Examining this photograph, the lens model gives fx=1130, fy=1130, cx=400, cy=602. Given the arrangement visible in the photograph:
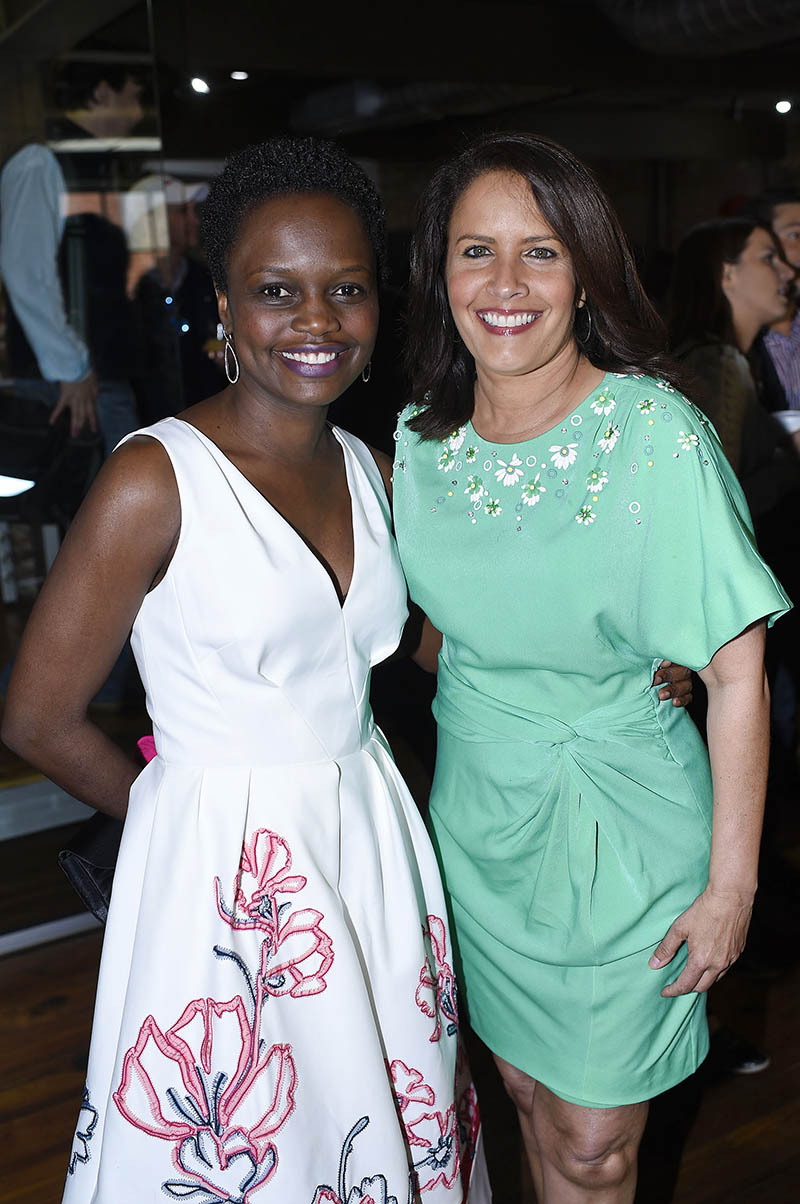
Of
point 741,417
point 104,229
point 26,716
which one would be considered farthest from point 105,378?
point 26,716

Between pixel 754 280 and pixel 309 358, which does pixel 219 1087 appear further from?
pixel 754 280

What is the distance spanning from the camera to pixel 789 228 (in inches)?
153

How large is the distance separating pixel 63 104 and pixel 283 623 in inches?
100

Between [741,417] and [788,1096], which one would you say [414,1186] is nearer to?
[788,1096]

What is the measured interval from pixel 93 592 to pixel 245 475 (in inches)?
10.7

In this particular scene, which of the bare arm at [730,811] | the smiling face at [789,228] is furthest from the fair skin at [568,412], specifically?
the smiling face at [789,228]

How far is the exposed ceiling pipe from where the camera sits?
3.62 m

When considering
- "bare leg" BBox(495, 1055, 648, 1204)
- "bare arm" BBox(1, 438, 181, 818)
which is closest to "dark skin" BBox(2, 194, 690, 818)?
"bare arm" BBox(1, 438, 181, 818)

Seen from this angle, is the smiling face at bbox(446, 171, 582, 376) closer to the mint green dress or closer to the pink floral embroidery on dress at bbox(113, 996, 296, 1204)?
the mint green dress

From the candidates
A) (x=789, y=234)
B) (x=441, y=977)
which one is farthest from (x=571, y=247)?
(x=789, y=234)

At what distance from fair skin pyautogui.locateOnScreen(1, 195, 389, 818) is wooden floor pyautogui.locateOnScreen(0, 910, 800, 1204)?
3.67ft

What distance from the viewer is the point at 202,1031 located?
143cm

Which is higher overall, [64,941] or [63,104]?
[63,104]

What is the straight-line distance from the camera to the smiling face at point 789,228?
3779mm
